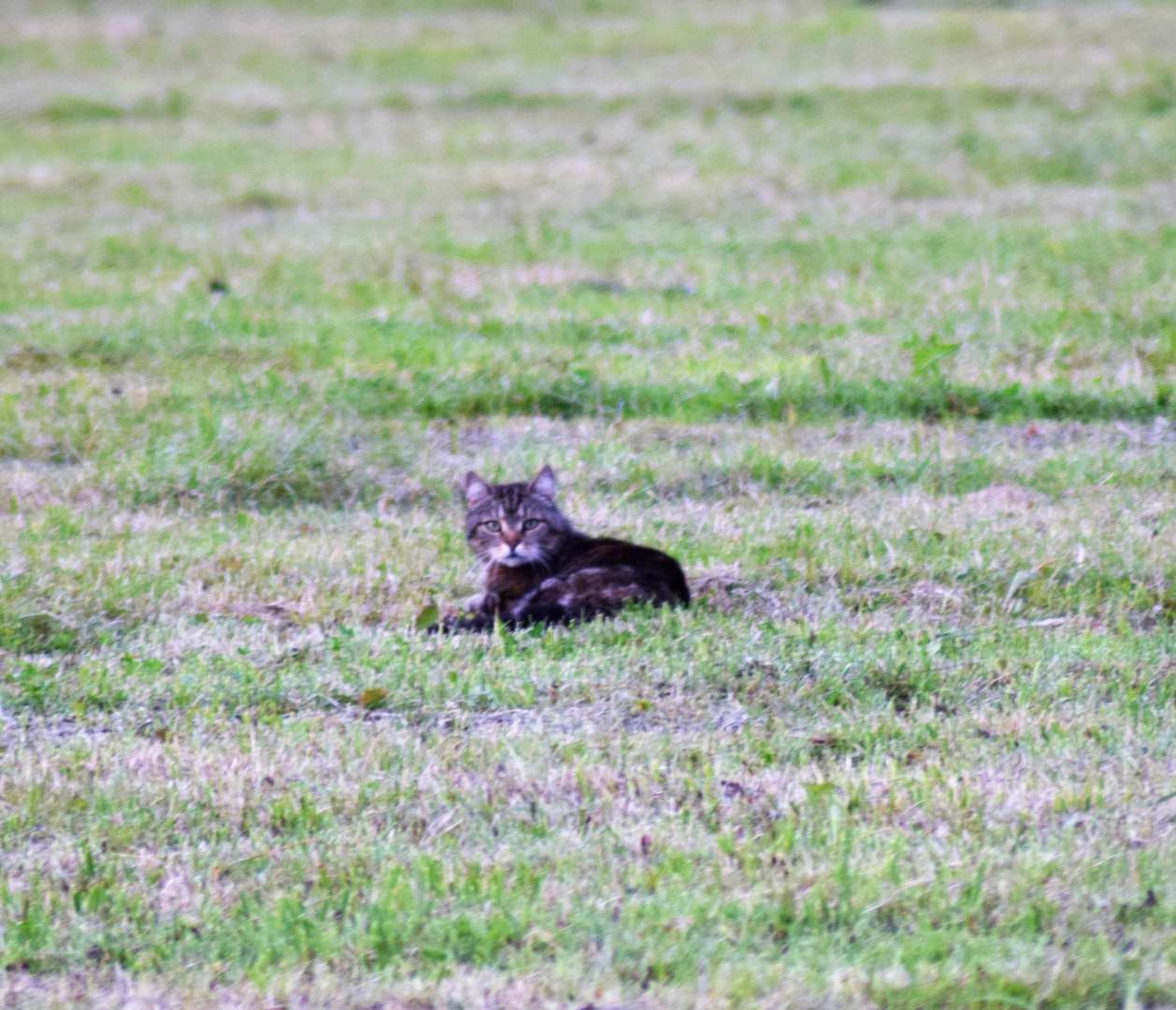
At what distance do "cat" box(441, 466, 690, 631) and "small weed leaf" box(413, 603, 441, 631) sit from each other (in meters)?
0.07

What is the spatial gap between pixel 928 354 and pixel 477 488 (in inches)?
162

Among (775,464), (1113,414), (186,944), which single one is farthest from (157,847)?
(1113,414)

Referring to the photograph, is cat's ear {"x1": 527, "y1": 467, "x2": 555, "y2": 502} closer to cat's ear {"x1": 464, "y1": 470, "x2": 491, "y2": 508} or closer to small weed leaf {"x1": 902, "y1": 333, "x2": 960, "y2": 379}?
cat's ear {"x1": 464, "y1": 470, "x2": 491, "y2": 508}

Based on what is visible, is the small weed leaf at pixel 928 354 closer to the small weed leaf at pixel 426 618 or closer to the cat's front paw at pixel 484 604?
the cat's front paw at pixel 484 604

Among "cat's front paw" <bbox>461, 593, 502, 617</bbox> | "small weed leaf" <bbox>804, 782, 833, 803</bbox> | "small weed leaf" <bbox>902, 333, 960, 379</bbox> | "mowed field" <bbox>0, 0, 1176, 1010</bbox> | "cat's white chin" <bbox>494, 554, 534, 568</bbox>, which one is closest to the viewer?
"mowed field" <bbox>0, 0, 1176, 1010</bbox>

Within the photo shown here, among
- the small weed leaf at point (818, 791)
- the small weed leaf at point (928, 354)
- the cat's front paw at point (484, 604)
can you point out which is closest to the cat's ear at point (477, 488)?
the cat's front paw at point (484, 604)

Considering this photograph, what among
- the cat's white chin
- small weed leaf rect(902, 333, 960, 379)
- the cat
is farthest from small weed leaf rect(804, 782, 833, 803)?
small weed leaf rect(902, 333, 960, 379)

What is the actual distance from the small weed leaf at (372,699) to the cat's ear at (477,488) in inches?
72.5

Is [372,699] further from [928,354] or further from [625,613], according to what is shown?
[928,354]

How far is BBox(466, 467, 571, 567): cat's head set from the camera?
6773 mm

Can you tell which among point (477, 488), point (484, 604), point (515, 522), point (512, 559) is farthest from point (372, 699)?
point (477, 488)

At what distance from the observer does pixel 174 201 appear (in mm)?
17188

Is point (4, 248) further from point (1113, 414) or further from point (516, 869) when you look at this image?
point (516, 869)

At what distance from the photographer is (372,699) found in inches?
209
